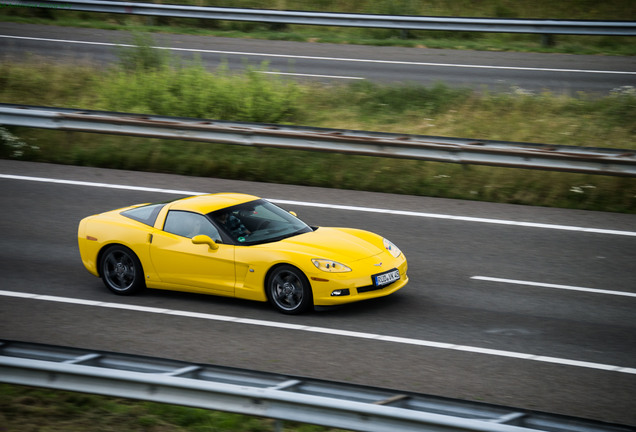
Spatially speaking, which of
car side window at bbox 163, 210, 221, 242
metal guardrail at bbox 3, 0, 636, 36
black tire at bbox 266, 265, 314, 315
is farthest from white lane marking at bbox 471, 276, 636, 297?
metal guardrail at bbox 3, 0, 636, 36

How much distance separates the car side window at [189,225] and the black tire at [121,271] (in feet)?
2.05

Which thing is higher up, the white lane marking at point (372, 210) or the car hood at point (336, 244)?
the white lane marking at point (372, 210)

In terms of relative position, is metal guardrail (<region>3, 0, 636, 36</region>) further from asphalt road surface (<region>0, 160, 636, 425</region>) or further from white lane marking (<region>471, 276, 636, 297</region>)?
white lane marking (<region>471, 276, 636, 297</region>)

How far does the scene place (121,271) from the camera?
32.9 feet

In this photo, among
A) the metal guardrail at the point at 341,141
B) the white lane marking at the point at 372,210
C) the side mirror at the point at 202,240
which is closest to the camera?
the side mirror at the point at 202,240

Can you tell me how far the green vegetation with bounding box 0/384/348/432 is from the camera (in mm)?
6238

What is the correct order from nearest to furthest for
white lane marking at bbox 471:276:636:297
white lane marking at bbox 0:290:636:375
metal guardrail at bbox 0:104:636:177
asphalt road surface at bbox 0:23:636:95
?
white lane marking at bbox 0:290:636:375
white lane marking at bbox 471:276:636:297
metal guardrail at bbox 0:104:636:177
asphalt road surface at bbox 0:23:636:95

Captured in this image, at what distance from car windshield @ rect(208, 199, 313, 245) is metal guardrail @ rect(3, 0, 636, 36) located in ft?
46.1

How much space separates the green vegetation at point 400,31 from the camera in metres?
22.8

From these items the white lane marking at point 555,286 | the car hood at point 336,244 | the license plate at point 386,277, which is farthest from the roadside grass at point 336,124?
the license plate at point 386,277

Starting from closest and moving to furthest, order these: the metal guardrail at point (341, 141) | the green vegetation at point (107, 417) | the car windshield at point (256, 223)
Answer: the green vegetation at point (107, 417) → the car windshield at point (256, 223) → the metal guardrail at point (341, 141)

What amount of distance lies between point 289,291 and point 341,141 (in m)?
5.78

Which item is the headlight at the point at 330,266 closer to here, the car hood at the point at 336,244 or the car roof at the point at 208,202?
the car hood at the point at 336,244

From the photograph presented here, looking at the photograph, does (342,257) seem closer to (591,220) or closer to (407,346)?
(407,346)
